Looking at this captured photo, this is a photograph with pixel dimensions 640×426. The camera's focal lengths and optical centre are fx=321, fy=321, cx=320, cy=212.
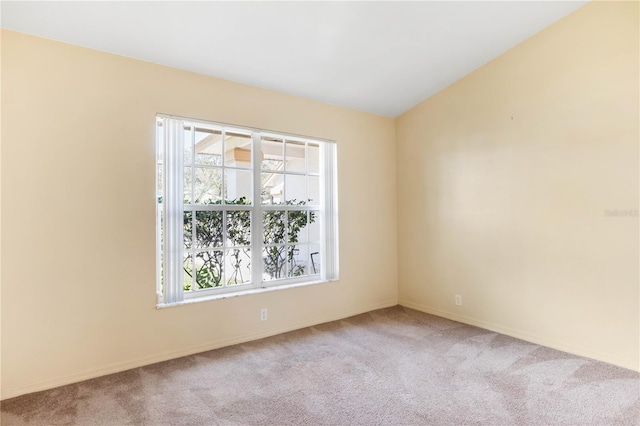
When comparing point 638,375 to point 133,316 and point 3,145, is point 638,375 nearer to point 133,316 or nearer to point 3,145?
point 133,316

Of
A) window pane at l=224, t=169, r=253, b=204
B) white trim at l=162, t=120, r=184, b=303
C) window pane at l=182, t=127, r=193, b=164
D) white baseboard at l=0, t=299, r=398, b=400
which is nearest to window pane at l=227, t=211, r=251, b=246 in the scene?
window pane at l=224, t=169, r=253, b=204

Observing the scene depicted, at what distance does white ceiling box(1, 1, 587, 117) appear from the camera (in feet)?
7.32

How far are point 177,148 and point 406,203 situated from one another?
2864 millimetres

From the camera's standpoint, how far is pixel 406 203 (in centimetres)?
431

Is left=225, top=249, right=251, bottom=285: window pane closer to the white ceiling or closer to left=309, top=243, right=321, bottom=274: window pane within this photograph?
left=309, top=243, right=321, bottom=274: window pane

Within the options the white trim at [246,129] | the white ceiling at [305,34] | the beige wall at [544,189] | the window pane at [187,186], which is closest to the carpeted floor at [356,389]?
the beige wall at [544,189]

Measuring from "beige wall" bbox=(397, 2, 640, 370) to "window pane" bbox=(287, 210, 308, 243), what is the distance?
5.05 ft

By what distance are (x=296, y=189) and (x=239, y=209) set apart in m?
0.74

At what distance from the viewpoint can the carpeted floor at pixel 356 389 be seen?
1969 millimetres

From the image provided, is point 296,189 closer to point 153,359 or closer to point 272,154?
point 272,154

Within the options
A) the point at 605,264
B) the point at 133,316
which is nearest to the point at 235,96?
the point at 133,316

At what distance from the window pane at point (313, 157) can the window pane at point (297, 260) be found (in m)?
0.92

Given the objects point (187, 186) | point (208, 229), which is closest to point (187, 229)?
point (208, 229)

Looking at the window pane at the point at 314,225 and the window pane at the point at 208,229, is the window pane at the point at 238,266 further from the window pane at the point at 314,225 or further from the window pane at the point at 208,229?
the window pane at the point at 314,225
